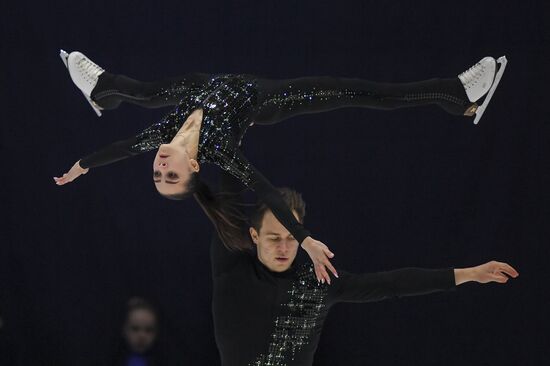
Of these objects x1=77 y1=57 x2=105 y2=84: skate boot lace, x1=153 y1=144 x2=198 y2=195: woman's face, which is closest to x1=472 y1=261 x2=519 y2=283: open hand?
x1=153 y1=144 x2=198 y2=195: woman's face

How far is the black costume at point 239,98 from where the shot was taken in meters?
3.51

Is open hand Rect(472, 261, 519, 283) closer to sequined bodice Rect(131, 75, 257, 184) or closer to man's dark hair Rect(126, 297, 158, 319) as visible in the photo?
sequined bodice Rect(131, 75, 257, 184)

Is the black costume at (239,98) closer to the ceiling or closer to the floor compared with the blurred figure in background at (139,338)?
closer to the ceiling

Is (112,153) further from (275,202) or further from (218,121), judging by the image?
(275,202)

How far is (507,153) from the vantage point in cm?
458

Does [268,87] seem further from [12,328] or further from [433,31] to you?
[12,328]

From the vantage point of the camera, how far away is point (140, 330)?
182 inches

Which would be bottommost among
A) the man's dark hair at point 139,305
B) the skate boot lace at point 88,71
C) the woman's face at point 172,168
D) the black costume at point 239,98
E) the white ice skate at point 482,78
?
the man's dark hair at point 139,305

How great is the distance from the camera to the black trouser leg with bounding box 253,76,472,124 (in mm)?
3664

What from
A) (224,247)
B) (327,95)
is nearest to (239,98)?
(327,95)

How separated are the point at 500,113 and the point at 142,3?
6.46 feet

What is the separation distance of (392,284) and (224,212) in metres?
0.67

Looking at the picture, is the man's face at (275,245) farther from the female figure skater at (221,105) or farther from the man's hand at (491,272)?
the man's hand at (491,272)

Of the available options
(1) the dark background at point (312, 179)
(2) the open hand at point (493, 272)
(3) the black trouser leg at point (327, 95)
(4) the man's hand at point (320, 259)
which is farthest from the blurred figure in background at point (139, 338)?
(2) the open hand at point (493, 272)
